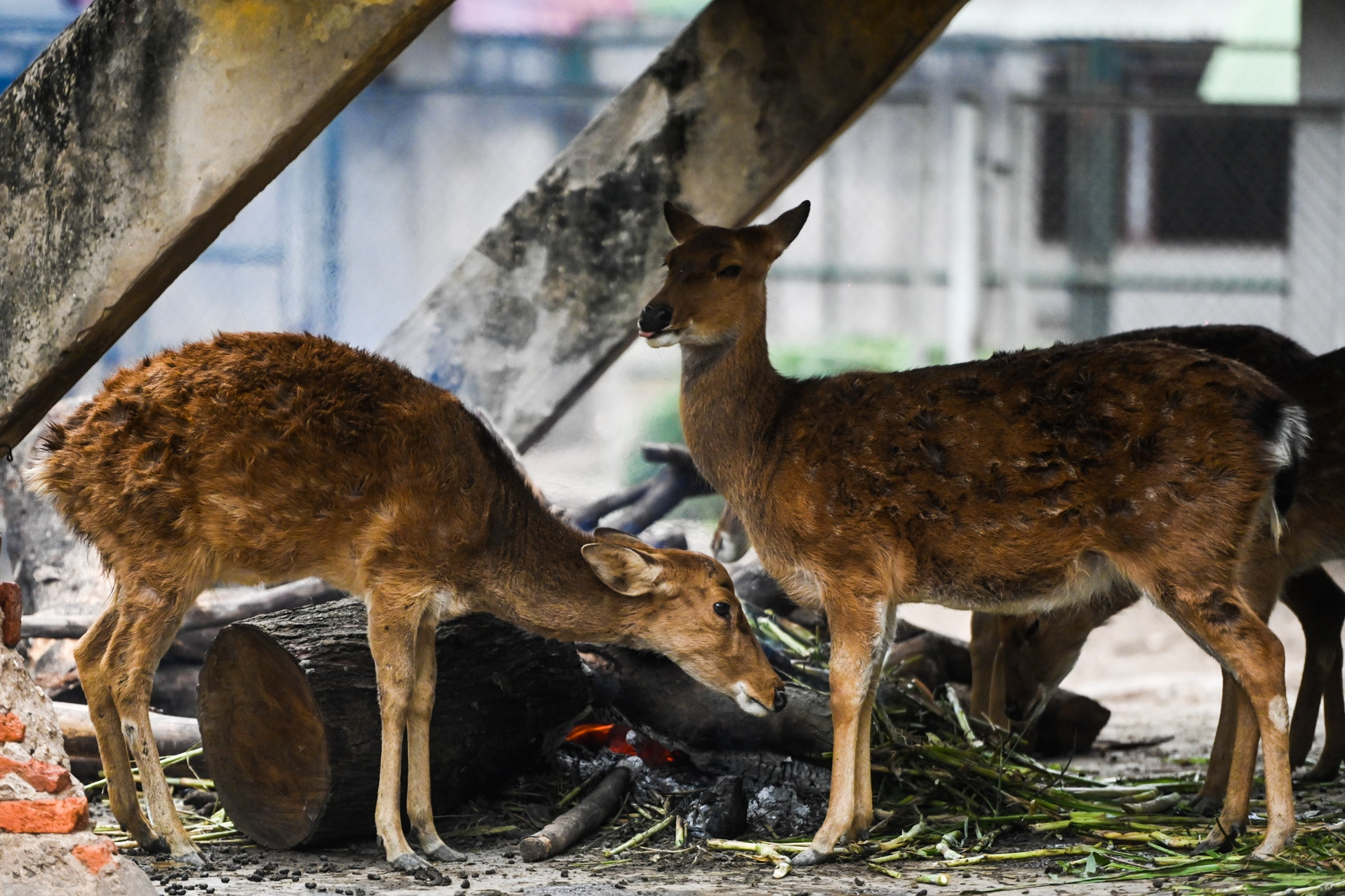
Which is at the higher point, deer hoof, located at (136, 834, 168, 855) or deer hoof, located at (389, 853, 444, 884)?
deer hoof, located at (136, 834, 168, 855)

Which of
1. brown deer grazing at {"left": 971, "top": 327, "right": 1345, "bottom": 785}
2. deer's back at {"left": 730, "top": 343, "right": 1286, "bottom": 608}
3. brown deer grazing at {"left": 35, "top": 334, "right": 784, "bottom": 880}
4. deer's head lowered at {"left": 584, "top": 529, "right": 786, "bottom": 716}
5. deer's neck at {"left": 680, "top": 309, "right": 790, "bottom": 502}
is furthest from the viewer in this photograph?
brown deer grazing at {"left": 971, "top": 327, "right": 1345, "bottom": 785}

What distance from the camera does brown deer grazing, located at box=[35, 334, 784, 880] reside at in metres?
5.23

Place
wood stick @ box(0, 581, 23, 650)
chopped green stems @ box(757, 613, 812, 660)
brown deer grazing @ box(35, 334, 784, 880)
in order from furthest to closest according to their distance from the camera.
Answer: chopped green stems @ box(757, 613, 812, 660)
brown deer grazing @ box(35, 334, 784, 880)
wood stick @ box(0, 581, 23, 650)

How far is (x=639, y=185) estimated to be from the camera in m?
7.74

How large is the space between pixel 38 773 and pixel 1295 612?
224 inches

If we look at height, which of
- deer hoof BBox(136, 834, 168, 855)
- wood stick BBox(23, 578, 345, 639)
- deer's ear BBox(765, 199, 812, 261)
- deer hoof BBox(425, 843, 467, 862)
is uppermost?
deer's ear BBox(765, 199, 812, 261)

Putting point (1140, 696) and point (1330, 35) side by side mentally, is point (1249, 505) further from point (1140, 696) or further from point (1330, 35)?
point (1330, 35)

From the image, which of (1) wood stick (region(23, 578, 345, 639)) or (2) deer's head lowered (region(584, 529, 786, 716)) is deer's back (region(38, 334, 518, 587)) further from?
(1) wood stick (region(23, 578, 345, 639))

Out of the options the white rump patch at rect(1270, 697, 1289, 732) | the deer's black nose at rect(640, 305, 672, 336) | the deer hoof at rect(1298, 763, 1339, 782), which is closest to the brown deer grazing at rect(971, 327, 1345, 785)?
the deer hoof at rect(1298, 763, 1339, 782)

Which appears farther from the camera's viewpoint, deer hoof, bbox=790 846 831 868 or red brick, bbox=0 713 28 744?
Result: deer hoof, bbox=790 846 831 868

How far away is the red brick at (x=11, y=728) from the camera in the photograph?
431 centimetres

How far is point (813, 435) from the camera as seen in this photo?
555cm

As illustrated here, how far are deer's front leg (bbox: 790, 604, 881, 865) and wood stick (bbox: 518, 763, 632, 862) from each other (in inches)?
33.9

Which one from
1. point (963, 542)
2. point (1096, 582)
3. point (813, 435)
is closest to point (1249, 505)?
point (1096, 582)
